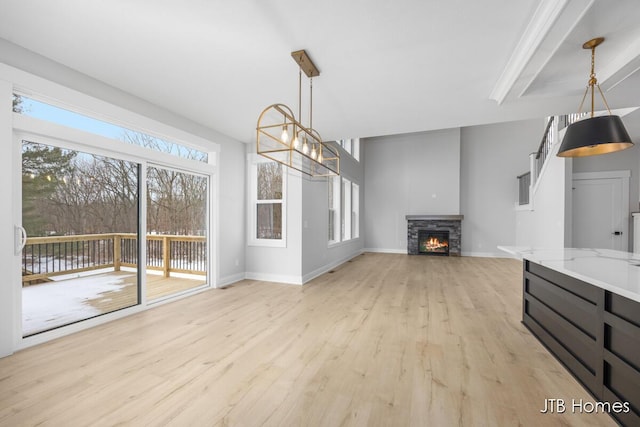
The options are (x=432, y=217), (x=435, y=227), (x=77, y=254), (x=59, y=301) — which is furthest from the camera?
(x=435, y=227)

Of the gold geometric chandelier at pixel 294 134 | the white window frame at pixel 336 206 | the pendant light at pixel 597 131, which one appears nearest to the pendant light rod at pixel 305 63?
the gold geometric chandelier at pixel 294 134

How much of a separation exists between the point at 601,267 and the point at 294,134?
8.07 ft

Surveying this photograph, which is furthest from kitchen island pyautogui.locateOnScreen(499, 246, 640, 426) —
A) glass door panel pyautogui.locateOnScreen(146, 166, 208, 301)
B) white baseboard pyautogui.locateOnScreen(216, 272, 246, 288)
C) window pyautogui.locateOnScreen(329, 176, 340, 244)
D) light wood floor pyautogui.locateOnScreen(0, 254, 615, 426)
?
glass door panel pyautogui.locateOnScreen(146, 166, 208, 301)

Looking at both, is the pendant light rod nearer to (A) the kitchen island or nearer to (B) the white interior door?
(A) the kitchen island

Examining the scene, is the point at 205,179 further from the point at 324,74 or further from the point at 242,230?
the point at 324,74

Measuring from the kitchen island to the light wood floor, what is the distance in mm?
136

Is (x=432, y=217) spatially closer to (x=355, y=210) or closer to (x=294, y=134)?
(x=355, y=210)

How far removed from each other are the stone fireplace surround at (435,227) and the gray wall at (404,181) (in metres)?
0.26

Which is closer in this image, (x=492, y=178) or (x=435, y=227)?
(x=492, y=178)

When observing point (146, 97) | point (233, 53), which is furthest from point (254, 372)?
point (146, 97)

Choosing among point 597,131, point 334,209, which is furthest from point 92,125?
point 334,209

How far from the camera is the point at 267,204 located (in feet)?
16.8

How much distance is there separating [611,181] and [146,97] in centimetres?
813

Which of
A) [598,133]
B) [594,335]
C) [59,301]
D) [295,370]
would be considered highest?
[598,133]
